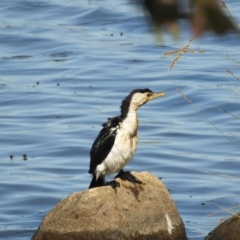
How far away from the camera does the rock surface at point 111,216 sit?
8.02 m

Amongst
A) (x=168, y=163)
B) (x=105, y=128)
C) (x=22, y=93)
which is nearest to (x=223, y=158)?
(x=168, y=163)

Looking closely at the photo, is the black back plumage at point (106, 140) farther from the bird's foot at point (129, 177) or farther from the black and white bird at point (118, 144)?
the bird's foot at point (129, 177)

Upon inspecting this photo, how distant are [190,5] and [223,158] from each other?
10866 millimetres

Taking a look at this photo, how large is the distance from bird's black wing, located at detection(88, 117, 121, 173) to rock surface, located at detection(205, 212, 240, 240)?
1327mm

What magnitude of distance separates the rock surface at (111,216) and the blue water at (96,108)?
27.9 inches

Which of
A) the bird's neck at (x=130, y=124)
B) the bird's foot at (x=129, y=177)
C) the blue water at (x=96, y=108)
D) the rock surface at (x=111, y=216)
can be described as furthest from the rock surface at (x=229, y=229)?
the bird's neck at (x=130, y=124)

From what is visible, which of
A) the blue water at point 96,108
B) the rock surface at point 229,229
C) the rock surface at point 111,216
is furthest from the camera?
the blue water at point 96,108

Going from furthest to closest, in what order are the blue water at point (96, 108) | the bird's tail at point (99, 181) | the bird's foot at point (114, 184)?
the blue water at point (96, 108)
the bird's tail at point (99, 181)
the bird's foot at point (114, 184)

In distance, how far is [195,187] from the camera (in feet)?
38.6

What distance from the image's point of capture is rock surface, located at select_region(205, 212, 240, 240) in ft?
25.1

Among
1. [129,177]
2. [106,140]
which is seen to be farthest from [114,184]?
[106,140]

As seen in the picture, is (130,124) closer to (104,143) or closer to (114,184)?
(104,143)

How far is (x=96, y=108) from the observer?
16.1 m

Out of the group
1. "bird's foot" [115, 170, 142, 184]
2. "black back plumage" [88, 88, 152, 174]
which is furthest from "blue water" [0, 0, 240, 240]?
"black back plumage" [88, 88, 152, 174]
